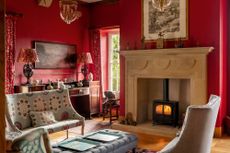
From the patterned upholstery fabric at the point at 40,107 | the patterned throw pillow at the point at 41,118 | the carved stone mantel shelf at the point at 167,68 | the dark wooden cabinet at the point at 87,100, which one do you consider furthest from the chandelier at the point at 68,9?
the dark wooden cabinet at the point at 87,100

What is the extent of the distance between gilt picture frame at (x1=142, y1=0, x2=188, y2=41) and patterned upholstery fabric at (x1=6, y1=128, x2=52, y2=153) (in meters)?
4.14

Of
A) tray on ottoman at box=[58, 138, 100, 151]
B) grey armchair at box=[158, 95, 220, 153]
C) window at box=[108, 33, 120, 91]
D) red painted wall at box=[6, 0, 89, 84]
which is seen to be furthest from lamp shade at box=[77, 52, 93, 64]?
grey armchair at box=[158, 95, 220, 153]

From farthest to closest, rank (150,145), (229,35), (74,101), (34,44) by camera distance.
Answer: (74,101) < (34,44) < (229,35) < (150,145)

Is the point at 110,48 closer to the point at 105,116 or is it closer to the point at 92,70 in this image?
the point at 92,70

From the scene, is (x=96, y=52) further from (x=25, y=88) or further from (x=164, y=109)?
(x=164, y=109)

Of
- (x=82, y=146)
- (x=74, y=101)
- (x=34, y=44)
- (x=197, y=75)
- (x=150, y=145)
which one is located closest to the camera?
(x=82, y=146)

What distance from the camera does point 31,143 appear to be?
1.51m

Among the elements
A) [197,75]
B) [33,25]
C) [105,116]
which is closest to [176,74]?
[197,75]

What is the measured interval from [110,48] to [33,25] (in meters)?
2.43

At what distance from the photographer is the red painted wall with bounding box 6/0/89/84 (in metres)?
5.63

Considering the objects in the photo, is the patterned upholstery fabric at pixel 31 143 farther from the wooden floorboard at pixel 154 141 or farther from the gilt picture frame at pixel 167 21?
the gilt picture frame at pixel 167 21

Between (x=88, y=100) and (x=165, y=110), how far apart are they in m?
2.16

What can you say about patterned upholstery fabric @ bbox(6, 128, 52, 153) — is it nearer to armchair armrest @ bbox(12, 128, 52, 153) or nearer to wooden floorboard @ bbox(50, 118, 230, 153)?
armchair armrest @ bbox(12, 128, 52, 153)

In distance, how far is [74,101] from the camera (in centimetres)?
683
